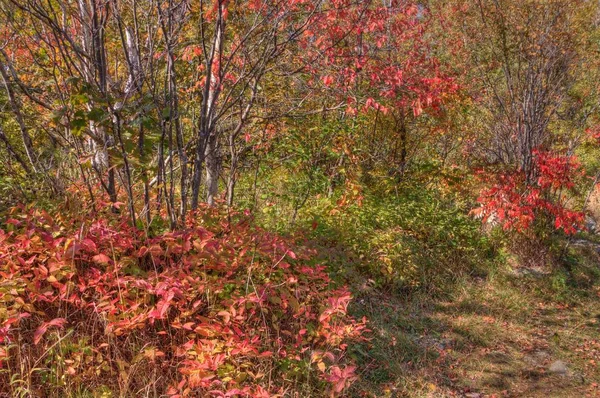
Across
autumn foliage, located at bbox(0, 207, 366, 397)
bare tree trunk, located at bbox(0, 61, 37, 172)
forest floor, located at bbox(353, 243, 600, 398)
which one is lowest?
forest floor, located at bbox(353, 243, 600, 398)

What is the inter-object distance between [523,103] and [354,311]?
398 centimetres

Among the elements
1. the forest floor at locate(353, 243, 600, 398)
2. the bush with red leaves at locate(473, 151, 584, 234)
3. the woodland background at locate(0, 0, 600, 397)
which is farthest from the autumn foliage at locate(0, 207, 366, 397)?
the bush with red leaves at locate(473, 151, 584, 234)

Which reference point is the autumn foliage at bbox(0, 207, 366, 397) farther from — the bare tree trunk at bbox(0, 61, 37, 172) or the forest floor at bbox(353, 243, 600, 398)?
the forest floor at bbox(353, 243, 600, 398)

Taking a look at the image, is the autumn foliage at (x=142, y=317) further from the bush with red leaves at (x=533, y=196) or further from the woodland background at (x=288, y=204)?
the bush with red leaves at (x=533, y=196)

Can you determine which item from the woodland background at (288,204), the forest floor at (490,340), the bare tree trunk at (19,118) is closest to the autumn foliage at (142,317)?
the woodland background at (288,204)

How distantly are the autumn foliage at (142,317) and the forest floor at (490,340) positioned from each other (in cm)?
82

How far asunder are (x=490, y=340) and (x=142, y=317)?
11.5 ft

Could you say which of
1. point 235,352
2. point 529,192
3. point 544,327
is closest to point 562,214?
point 529,192

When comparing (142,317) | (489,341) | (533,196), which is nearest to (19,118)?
(142,317)

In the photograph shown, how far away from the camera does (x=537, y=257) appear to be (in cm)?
657

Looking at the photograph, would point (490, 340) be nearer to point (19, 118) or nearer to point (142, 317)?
point (142, 317)

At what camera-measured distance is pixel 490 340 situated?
15.8ft

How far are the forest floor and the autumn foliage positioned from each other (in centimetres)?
82

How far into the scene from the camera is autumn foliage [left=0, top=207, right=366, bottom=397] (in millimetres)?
2711
